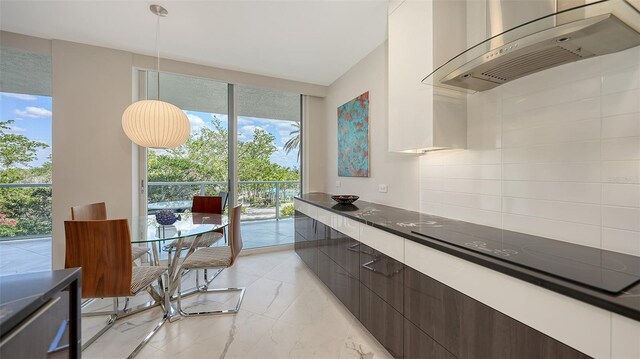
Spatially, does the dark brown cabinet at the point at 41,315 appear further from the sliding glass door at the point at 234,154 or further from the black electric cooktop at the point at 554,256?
the sliding glass door at the point at 234,154

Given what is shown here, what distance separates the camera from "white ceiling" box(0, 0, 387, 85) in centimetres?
215

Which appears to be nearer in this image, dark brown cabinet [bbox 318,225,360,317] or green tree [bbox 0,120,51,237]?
dark brown cabinet [bbox 318,225,360,317]

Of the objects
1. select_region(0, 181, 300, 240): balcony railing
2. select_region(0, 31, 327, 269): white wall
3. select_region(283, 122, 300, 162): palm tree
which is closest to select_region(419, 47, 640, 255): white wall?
select_region(283, 122, 300, 162): palm tree

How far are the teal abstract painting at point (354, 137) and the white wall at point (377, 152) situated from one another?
0.23 feet

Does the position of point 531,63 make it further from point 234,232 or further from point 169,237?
point 169,237

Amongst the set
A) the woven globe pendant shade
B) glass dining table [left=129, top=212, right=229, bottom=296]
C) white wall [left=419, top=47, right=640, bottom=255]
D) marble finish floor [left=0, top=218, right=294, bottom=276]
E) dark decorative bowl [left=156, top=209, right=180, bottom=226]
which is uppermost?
the woven globe pendant shade

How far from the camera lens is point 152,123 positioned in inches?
88.4

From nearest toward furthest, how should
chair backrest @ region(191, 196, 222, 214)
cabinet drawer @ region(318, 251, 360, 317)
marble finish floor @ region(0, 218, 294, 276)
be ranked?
cabinet drawer @ region(318, 251, 360, 317)
marble finish floor @ region(0, 218, 294, 276)
chair backrest @ region(191, 196, 222, 214)

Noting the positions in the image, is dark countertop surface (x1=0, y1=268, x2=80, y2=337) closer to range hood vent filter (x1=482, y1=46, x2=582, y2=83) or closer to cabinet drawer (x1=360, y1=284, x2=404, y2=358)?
cabinet drawer (x1=360, y1=284, x2=404, y2=358)

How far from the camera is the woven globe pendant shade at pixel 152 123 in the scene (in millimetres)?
2238

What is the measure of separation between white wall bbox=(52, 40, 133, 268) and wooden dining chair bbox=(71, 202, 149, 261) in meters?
0.46

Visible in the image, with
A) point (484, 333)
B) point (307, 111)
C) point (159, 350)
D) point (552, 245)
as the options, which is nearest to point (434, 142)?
point (552, 245)

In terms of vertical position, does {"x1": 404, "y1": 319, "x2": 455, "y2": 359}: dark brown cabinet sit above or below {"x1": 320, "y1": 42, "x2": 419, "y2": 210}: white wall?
below

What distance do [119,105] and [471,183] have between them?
12.2 ft
